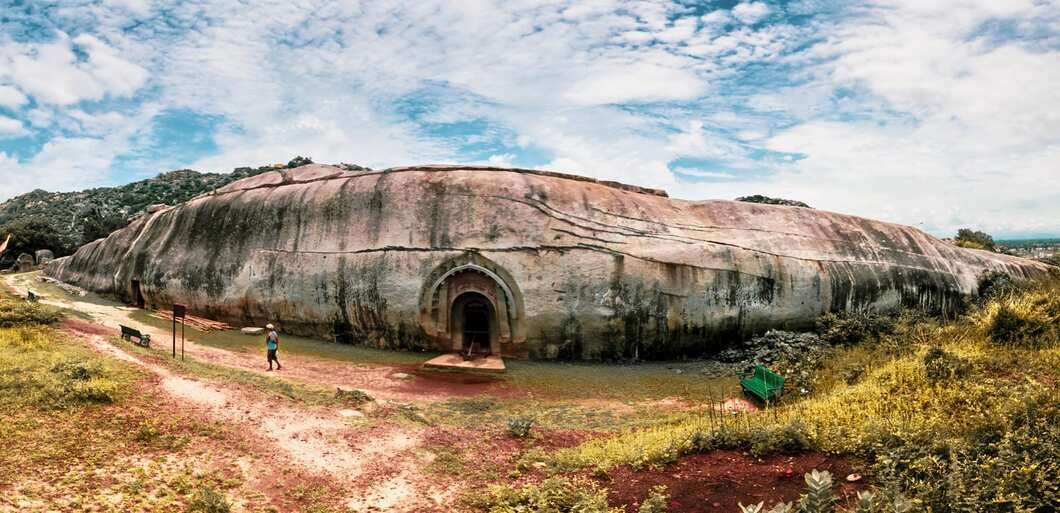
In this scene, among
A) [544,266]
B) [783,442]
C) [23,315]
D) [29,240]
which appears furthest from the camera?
[29,240]

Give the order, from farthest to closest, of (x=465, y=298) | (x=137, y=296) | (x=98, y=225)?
1. (x=98, y=225)
2. (x=137, y=296)
3. (x=465, y=298)

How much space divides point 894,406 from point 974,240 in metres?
25.2

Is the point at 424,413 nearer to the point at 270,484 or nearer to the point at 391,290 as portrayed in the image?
the point at 270,484

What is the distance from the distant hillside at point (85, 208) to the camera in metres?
41.9

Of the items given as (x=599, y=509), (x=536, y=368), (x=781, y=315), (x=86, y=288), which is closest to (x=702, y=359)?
(x=781, y=315)

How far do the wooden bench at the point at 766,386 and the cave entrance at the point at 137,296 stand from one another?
2310 centimetres

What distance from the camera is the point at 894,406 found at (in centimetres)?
926

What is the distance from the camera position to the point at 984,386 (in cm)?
896

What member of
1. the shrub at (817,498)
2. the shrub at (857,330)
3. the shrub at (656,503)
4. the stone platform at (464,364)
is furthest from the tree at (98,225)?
the shrub at (817,498)

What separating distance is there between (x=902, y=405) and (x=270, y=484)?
958 centimetres

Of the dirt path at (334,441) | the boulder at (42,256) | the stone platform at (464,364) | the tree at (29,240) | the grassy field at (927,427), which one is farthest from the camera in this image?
the tree at (29,240)

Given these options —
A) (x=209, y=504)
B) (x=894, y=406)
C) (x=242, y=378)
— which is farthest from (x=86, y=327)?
(x=894, y=406)

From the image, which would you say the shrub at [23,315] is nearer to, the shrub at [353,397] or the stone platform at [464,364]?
the shrub at [353,397]

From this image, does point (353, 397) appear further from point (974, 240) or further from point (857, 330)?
point (974, 240)
